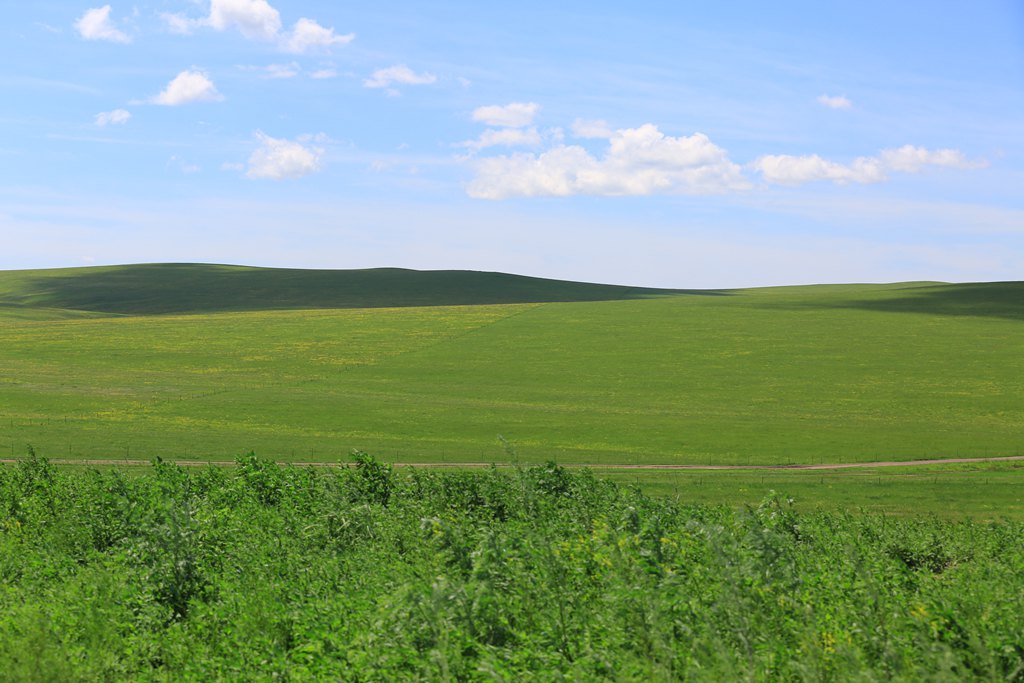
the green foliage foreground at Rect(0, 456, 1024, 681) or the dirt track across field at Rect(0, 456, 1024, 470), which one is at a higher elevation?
the green foliage foreground at Rect(0, 456, 1024, 681)

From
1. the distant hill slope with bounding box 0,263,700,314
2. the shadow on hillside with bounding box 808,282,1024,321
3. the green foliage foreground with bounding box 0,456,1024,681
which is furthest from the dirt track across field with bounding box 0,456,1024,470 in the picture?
the distant hill slope with bounding box 0,263,700,314

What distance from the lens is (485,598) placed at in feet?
40.2

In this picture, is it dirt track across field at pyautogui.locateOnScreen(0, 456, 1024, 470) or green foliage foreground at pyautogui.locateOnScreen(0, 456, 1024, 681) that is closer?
green foliage foreground at pyautogui.locateOnScreen(0, 456, 1024, 681)

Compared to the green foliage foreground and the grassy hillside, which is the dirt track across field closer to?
the grassy hillside

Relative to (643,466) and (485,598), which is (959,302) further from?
(485,598)

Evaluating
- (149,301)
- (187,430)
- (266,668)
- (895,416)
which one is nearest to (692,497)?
(266,668)

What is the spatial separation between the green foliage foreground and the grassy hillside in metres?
22.5

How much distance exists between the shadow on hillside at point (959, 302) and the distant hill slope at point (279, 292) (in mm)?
55413

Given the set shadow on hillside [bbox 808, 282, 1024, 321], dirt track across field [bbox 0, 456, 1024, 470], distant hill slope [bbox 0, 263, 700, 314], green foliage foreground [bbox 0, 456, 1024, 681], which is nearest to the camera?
green foliage foreground [bbox 0, 456, 1024, 681]

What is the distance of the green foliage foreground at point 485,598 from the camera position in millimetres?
10766

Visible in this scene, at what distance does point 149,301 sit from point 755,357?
119322mm

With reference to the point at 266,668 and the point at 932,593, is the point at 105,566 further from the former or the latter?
the point at 932,593

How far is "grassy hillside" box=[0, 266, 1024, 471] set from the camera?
152ft

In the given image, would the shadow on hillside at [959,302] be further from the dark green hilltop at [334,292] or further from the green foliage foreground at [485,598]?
the green foliage foreground at [485,598]
